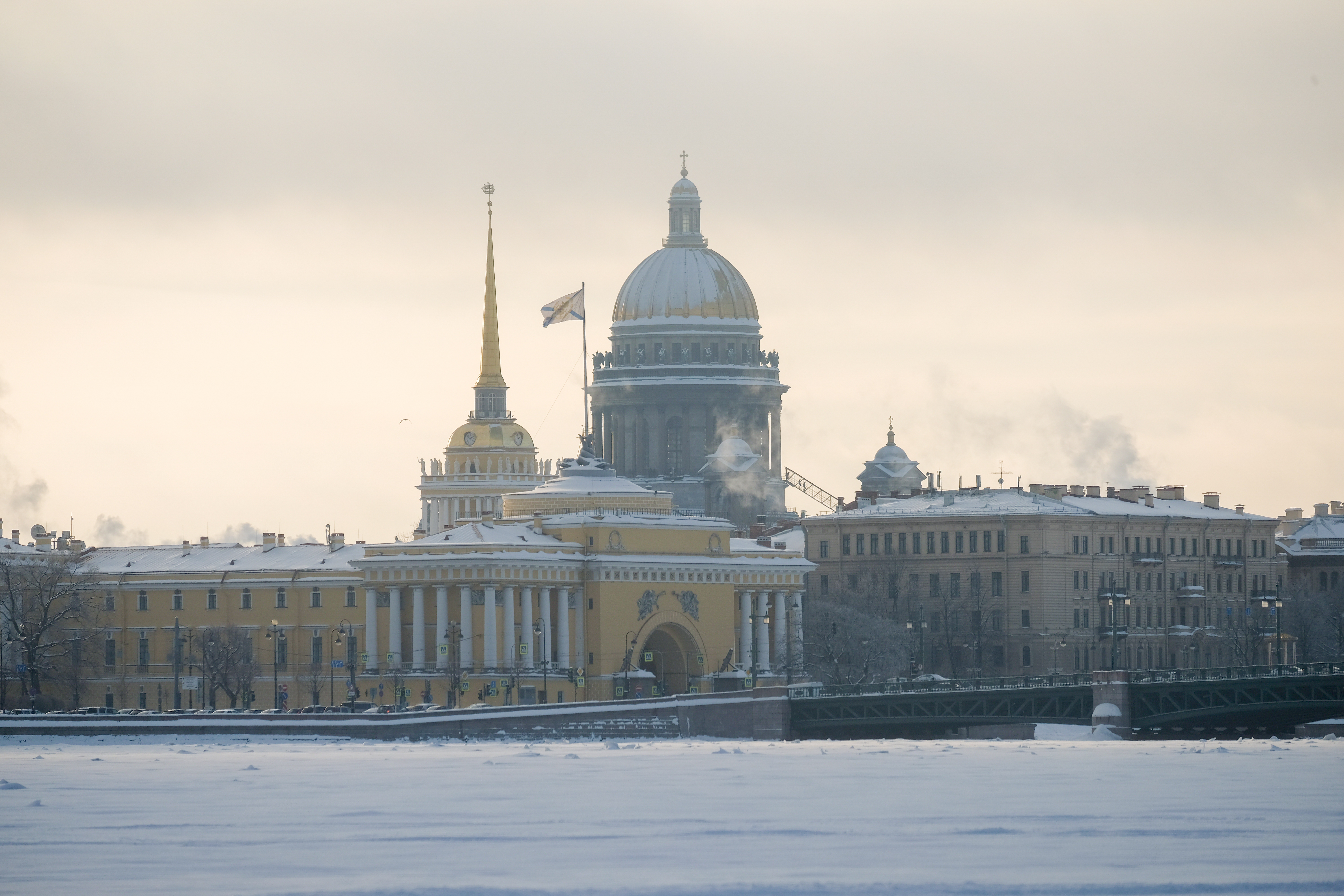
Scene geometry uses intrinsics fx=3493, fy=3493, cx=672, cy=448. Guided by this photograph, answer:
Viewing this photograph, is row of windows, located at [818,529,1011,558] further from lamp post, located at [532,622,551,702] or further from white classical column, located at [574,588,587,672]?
lamp post, located at [532,622,551,702]

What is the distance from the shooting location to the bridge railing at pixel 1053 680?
91625 millimetres

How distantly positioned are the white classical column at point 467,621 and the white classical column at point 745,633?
39.9ft

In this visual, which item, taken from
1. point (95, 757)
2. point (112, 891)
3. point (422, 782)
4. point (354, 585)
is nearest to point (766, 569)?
point (354, 585)

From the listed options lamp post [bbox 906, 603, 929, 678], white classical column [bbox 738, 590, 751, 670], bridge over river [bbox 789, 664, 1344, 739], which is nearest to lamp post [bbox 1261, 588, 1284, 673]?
lamp post [bbox 906, 603, 929, 678]

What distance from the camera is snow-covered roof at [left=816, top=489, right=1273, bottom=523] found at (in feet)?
429

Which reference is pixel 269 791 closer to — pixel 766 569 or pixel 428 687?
pixel 428 687

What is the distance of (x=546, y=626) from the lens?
109875mm

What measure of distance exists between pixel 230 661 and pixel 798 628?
2079 centimetres

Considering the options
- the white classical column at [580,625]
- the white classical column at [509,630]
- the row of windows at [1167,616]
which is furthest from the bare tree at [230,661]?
the row of windows at [1167,616]

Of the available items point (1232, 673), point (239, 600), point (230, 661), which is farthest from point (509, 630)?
point (1232, 673)

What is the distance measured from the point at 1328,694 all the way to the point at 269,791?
3680cm

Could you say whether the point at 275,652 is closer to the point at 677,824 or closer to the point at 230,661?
the point at 230,661

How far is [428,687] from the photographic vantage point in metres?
108

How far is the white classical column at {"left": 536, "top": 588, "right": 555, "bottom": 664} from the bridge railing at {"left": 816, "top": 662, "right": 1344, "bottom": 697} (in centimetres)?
1363
